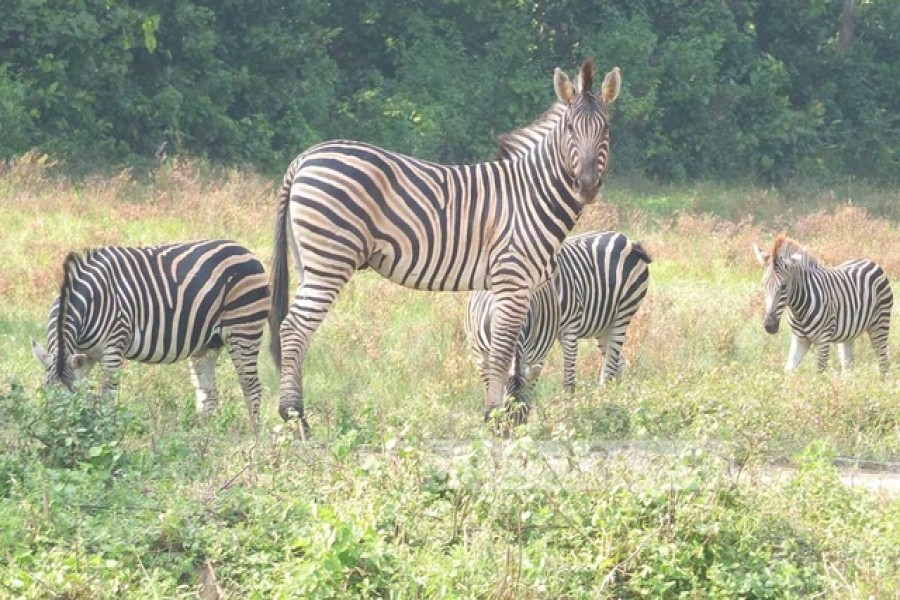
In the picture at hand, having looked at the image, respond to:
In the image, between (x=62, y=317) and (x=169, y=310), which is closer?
(x=62, y=317)

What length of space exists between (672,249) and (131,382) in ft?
33.1

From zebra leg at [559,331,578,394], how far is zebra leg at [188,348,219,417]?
3.04 metres

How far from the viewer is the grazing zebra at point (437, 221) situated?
391 inches

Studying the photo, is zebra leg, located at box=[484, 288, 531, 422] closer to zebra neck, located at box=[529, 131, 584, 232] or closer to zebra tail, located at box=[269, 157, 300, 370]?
zebra neck, located at box=[529, 131, 584, 232]

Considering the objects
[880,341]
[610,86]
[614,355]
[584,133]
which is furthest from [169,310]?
[880,341]

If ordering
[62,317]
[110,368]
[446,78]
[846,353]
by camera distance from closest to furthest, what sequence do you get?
[62,317] → [110,368] → [846,353] → [446,78]

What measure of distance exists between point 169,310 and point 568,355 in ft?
11.8

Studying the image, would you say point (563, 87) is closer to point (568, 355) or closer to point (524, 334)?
point (524, 334)

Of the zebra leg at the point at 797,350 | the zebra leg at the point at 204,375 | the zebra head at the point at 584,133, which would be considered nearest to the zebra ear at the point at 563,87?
the zebra head at the point at 584,133

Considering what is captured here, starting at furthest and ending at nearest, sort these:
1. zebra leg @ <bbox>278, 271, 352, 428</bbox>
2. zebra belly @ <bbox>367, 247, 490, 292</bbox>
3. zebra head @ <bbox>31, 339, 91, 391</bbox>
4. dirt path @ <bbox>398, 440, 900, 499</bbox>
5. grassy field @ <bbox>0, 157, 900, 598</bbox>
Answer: zebra belly @ <bbox>367, 247, 490, 292</bbox> → zebra leg @ <bbox>278, 271, 352, 428</bbox> → zebra head @ <bbox>31, 339, 91, 391</bbox> → dirt path @ <bbox>398, 440, 900, 499</bbox> → grassy field @ <bbox>0, 157, 900, 598</bbox>

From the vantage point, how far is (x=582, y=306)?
1227 centimetres

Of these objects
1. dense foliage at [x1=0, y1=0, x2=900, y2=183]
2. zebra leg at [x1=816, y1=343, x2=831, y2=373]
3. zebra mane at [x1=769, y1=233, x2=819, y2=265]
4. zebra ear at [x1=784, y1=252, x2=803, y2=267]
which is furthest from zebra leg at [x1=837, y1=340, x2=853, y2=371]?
dense foliage at [x1=0, y1=0, x2=900, y2=183]

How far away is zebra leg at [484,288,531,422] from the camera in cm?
1027

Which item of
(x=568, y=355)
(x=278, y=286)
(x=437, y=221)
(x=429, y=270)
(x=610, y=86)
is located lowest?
(x=568, y=355)
